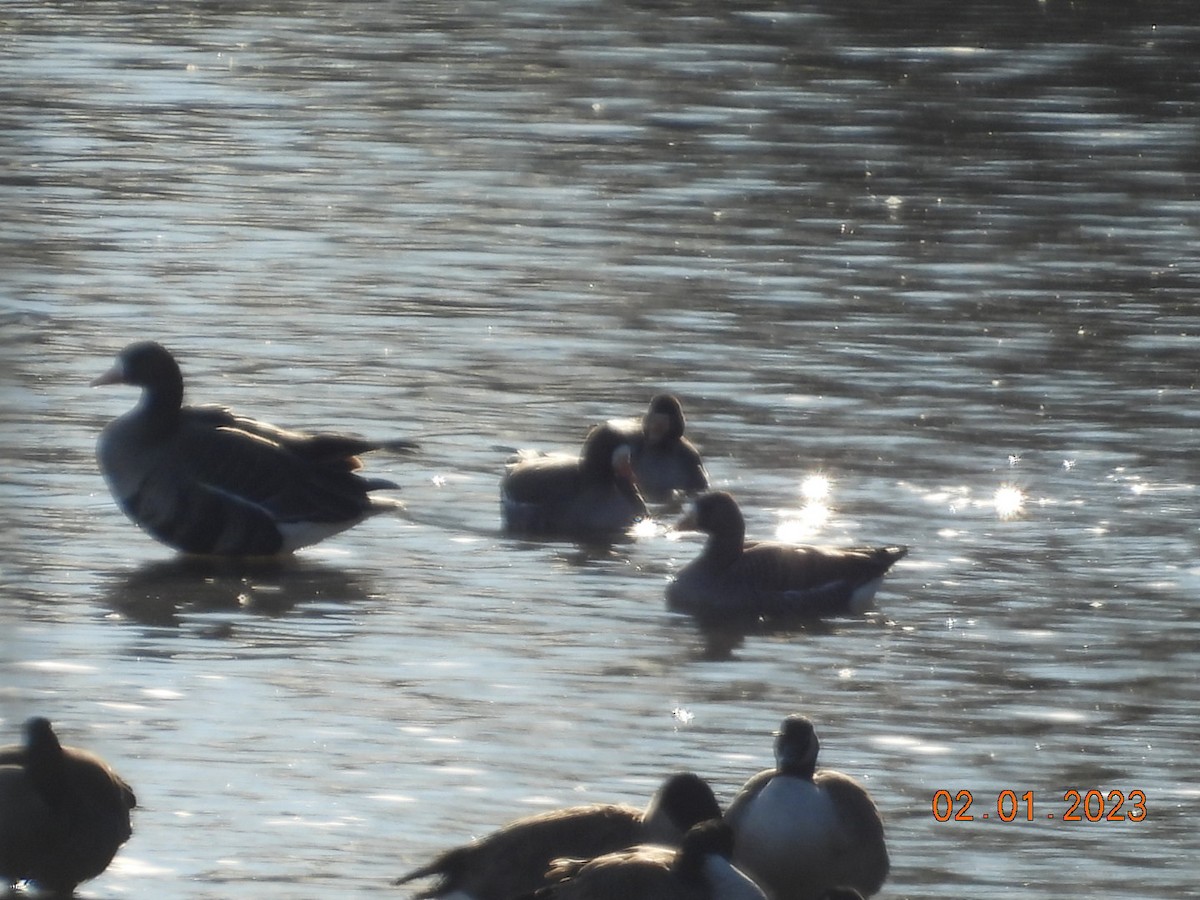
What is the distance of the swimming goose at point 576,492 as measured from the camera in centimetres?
1234

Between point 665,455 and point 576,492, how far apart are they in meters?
0.83

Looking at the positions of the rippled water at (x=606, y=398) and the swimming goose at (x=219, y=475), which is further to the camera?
the swimming goose at (x=219, y=475)

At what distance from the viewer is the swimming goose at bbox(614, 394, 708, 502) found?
13.1 meters

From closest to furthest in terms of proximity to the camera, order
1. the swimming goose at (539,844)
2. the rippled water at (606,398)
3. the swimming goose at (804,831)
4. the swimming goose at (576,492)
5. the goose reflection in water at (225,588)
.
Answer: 1. the swimming goose at (539,844)
2. the swimming goose at (804,831)
3. the rippled water at (606,398)
4. the goose reflection in water at (225,588)
5. the swimming goose at (576,492)

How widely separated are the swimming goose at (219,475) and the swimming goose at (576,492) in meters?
0.60

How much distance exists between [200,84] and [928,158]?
810cm

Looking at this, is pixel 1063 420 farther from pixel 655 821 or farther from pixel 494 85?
pixel 494 85

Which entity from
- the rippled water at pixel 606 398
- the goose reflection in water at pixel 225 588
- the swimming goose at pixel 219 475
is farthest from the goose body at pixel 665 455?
the goose reflection in water at pixel 225 588

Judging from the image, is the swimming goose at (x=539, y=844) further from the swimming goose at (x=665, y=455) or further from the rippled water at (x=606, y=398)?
the swimming goose at (x=665, y=455)

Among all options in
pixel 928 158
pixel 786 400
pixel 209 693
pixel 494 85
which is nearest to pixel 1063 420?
pixel 786 400
